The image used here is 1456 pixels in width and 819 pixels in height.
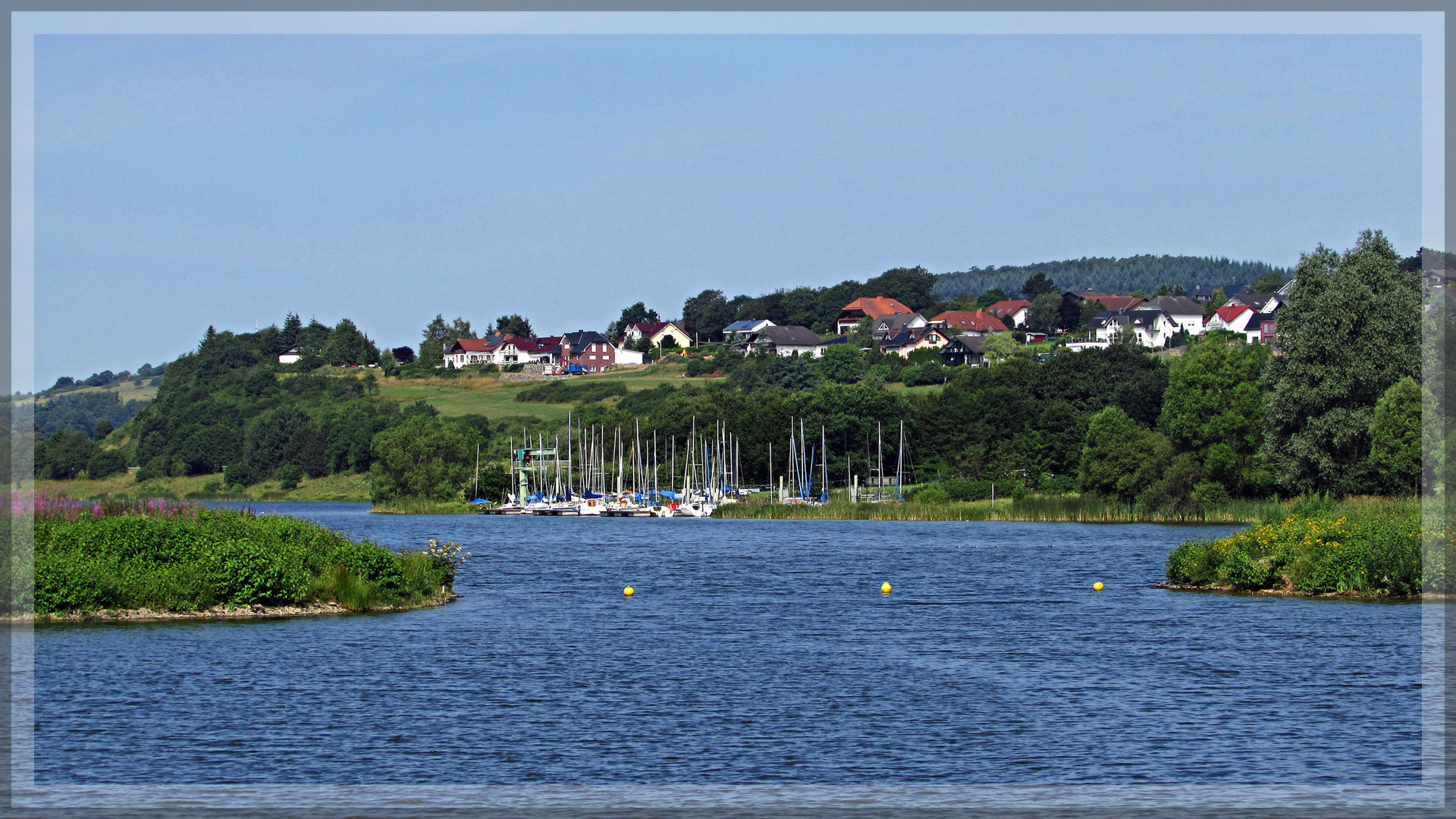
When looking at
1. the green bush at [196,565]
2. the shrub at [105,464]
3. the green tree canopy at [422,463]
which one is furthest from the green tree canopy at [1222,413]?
the shrub at [105,464]

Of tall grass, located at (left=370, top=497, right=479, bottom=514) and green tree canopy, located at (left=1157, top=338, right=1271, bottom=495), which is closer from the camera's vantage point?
green tree canopy, located at (left=1157, top=338, right=1271, bottom=495)

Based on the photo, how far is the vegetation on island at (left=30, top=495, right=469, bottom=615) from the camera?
3847 cm

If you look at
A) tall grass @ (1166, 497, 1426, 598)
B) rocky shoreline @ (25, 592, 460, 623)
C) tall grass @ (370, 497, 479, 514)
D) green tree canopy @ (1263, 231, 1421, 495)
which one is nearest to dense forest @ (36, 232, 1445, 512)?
green tree canopy @ (1263, 231, 1421, 495)

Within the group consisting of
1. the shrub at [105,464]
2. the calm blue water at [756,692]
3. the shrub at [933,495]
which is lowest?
the calm blue water at [756,692]

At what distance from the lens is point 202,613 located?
1563 inches

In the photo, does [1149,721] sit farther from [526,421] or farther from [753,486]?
[526,421]

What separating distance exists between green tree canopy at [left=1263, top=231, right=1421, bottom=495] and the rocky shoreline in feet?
189

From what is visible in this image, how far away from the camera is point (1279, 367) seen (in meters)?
83.6

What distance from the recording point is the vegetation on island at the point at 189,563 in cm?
3847

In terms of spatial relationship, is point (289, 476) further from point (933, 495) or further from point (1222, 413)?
point (1222, 413)

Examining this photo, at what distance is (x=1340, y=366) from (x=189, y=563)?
213 feet

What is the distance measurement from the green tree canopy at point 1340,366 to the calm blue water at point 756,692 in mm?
30949

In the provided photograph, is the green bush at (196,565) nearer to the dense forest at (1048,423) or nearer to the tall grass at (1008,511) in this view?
the dense forest at (1048,423)

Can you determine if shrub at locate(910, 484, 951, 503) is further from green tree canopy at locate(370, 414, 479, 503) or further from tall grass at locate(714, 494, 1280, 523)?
green tree canopy at locate(370, 414, 479, 503)
